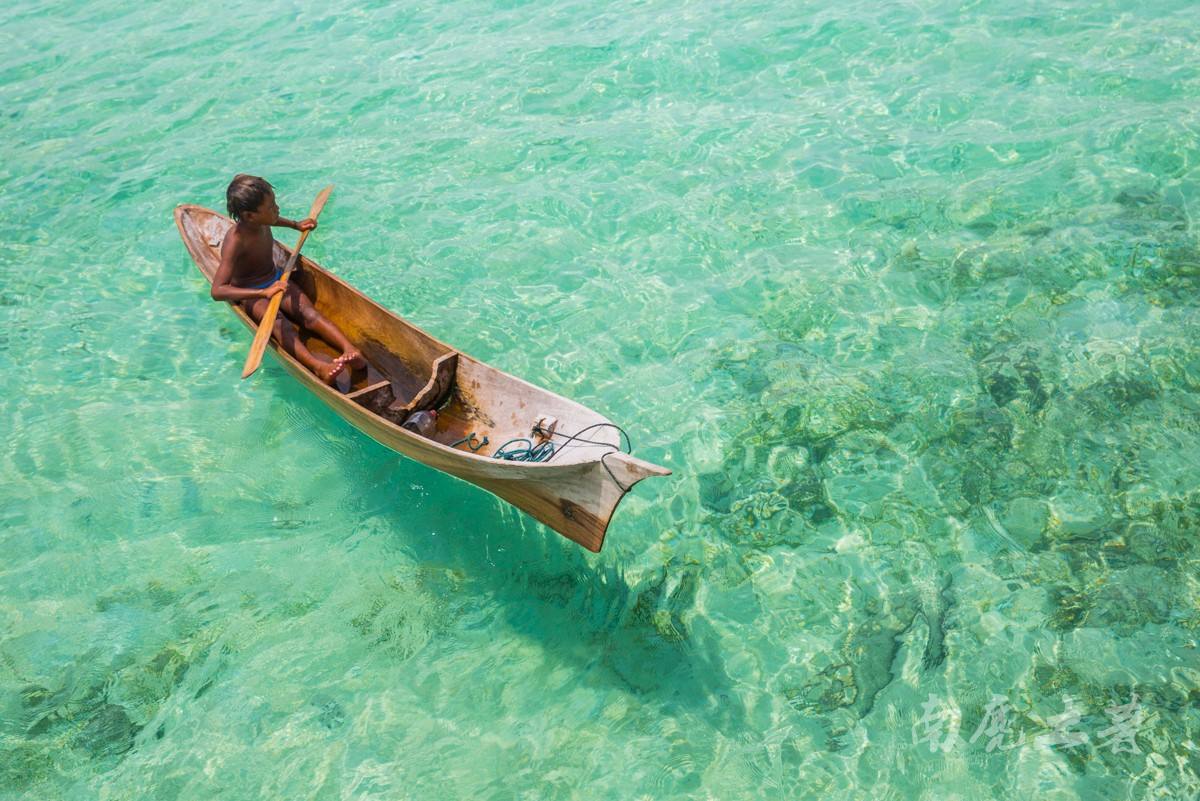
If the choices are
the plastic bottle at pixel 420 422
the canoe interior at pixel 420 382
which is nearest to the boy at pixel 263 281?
the canoe interior at pixel 420 382

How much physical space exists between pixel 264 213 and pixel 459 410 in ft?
7.82

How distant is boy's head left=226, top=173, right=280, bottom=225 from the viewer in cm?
693

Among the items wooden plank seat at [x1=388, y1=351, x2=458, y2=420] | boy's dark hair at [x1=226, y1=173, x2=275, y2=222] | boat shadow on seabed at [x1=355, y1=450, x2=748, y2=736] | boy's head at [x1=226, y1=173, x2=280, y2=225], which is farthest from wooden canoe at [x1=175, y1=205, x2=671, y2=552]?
boy's dark hair at [x1=226, y1=173, x2=275, y2=222]

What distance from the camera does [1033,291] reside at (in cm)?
802

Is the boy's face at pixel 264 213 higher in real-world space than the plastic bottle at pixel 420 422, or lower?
higher

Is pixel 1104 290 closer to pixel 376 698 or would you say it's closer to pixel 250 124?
pixel 376 698

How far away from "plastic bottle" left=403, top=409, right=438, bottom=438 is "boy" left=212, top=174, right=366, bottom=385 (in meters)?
0.96

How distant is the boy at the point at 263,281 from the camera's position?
6949 mm

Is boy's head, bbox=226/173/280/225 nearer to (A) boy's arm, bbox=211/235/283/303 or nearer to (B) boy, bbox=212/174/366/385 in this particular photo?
(B) boy, bbox=212/174/366/385

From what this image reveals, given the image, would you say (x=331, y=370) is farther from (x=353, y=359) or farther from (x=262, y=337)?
(x=262, y=337)

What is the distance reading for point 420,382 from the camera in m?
6.94

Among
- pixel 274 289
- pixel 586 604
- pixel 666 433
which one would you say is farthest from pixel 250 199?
pixel 586 604

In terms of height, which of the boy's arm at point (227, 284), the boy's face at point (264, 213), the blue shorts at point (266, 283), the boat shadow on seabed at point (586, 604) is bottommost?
the boat shadow on seabed at point (586, 604)

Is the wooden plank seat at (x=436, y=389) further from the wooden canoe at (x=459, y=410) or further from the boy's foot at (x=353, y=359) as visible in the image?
the boy's foot at (x=353, y=359)
